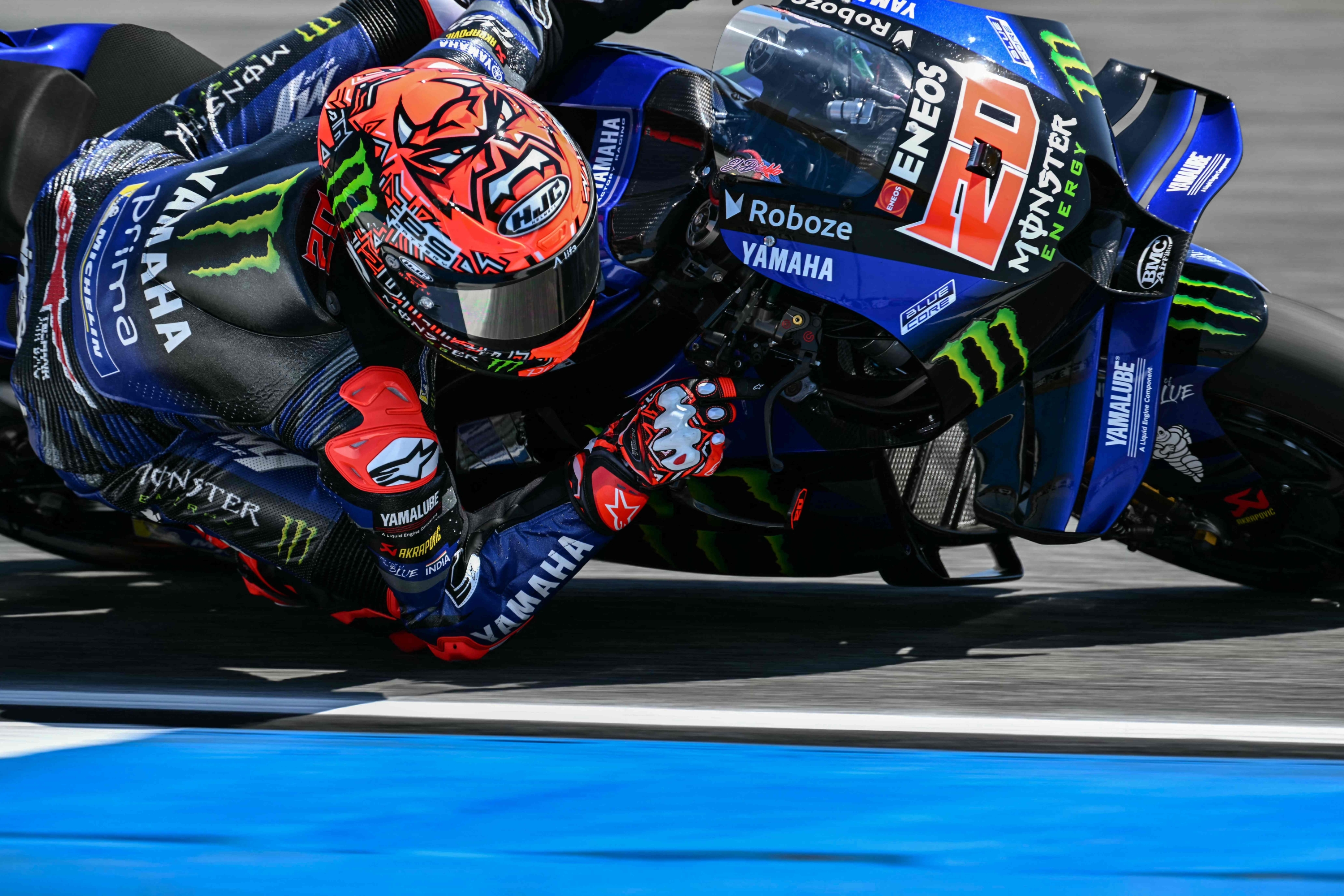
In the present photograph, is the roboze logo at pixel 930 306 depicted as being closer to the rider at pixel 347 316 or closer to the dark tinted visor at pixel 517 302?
the rider at pixel 347 316

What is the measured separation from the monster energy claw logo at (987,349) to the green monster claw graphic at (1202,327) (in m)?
0.33

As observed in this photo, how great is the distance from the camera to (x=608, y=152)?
296cm

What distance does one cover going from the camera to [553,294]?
2.62 meters

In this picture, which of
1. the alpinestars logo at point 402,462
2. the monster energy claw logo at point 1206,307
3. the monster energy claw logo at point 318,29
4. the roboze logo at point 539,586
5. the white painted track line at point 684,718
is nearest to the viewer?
the white painted track line at point 684,718

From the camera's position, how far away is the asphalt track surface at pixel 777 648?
2.85 meters

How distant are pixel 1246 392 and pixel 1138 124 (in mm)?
562

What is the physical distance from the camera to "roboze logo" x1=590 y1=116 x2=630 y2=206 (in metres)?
2.92

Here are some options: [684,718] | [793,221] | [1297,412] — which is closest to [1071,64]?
[793,221]

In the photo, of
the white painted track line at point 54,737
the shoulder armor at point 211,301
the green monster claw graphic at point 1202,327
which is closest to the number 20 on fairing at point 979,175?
the green monster claw graphic at point 1202,327

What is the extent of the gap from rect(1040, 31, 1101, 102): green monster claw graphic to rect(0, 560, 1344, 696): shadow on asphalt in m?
1.12

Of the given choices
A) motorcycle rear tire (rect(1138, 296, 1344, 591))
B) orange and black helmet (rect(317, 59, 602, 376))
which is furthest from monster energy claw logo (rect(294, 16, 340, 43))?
motorcycle rear tire (rect(1138, 296, 1344, 591))

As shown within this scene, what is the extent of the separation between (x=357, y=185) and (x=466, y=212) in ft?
0.73

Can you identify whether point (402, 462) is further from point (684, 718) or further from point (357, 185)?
point (684, 718)

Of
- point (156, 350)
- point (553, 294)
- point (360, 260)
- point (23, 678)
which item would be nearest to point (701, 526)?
point (553, 294)
